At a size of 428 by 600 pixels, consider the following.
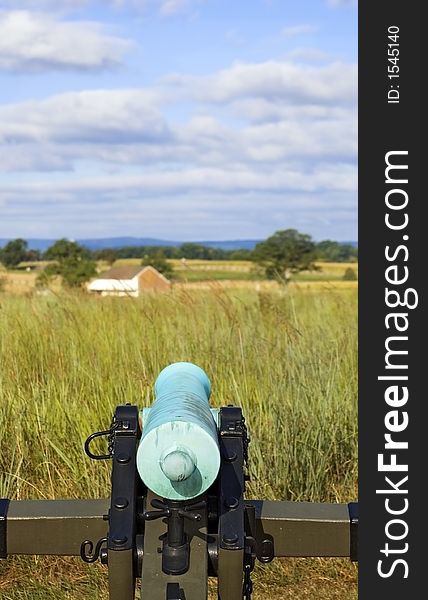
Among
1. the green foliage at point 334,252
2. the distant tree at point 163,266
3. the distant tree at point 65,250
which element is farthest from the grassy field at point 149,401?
the green foliage at point 334,252

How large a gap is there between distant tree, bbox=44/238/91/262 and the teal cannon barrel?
15908 millimetres

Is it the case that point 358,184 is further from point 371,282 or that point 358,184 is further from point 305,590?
point 305,590

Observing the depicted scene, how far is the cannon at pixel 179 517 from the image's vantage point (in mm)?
1593

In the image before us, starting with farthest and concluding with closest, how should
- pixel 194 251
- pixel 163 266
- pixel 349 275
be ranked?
1. pixel 194 251
2. pixel 163 266
3. pixel 349 275

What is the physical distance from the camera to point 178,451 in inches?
60.1

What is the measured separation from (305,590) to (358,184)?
1810 mm

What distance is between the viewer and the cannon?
159cm

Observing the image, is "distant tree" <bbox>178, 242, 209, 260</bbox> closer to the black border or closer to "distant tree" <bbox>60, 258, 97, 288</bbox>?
"distant tree" <bbox>60, 258, 97, 288</bbox>

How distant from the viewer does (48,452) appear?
355cm

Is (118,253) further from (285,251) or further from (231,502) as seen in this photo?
(231,502)

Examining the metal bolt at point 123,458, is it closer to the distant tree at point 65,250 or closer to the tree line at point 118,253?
the tree line at point 118,253

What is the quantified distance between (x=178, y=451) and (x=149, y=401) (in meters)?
2.28

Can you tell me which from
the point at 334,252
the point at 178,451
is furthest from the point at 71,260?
the point at 334,252

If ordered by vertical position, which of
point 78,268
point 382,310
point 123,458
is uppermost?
point 78,268
